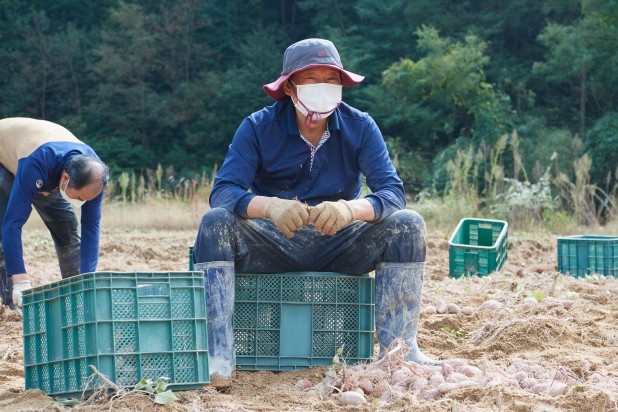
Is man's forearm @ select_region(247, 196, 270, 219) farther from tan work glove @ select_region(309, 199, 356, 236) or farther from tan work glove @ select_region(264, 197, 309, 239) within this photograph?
tan work glove @ select_region(309, 199, 356, 236)

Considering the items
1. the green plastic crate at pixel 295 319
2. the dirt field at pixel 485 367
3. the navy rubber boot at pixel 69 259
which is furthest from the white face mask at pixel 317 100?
the navy rubber boot at pixel 69 259

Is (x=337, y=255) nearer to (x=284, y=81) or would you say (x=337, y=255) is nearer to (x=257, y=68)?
(x=284, y=81)

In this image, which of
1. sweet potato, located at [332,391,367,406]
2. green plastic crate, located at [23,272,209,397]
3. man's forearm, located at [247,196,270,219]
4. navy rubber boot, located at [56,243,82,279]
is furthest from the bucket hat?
navy rubber boot, located at [56,243,82,279]

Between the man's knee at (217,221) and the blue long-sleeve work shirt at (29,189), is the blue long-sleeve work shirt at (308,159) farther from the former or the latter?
the blue long-sleeve work shirt at (29,189)

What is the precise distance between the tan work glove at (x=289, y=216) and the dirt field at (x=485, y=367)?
63cm

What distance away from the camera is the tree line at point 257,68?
2014 cm

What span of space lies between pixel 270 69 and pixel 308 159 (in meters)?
21.7

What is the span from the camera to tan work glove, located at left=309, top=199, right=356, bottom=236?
10.1 feet

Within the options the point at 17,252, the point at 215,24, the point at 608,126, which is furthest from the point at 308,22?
the point at 17,252

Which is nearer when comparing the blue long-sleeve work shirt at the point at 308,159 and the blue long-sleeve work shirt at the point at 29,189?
the blue long-sleeve work shirt at the point at 308,159

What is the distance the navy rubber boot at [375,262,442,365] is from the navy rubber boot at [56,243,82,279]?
2603mm

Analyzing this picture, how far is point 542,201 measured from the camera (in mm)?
10727

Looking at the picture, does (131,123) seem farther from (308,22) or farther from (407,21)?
(407,21)

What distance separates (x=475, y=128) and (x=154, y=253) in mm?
12483
